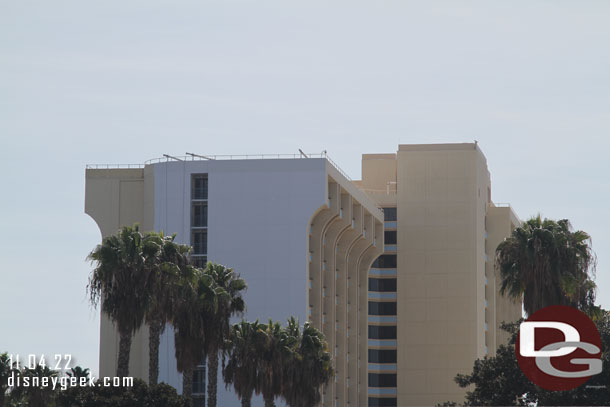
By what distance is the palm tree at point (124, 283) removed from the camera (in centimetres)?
6744

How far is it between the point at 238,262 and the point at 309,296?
810 cm

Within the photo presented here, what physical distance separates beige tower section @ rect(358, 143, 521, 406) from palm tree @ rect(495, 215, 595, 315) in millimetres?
49989

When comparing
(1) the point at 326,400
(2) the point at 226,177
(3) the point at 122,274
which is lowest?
(1) the point at 326,400

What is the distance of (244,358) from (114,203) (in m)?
39.1

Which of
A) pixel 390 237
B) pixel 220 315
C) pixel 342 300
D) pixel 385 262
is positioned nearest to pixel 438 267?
pixel 385 262

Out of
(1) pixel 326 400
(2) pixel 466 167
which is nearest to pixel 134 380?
(1) pixel 326 400

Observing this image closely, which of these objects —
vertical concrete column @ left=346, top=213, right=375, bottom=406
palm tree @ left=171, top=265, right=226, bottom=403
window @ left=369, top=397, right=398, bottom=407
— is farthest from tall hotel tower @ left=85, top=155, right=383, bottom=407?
palm tree @ left=171, top=265, right=226, bottom=403

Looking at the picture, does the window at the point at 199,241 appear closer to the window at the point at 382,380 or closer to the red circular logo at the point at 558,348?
the window at the point at 382,380

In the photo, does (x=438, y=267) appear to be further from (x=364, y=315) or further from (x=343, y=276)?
(x=343, y=276)

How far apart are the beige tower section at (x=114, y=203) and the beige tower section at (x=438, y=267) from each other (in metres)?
32.3

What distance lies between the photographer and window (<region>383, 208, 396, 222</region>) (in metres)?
133

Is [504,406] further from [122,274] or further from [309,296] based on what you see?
[309,296]

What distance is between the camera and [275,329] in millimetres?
79000

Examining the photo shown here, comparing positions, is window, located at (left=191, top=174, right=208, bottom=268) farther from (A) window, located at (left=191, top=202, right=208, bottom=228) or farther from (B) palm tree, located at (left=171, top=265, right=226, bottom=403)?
(B) palm tree, located at (left=171, top=265, right=226, bottom=403)
